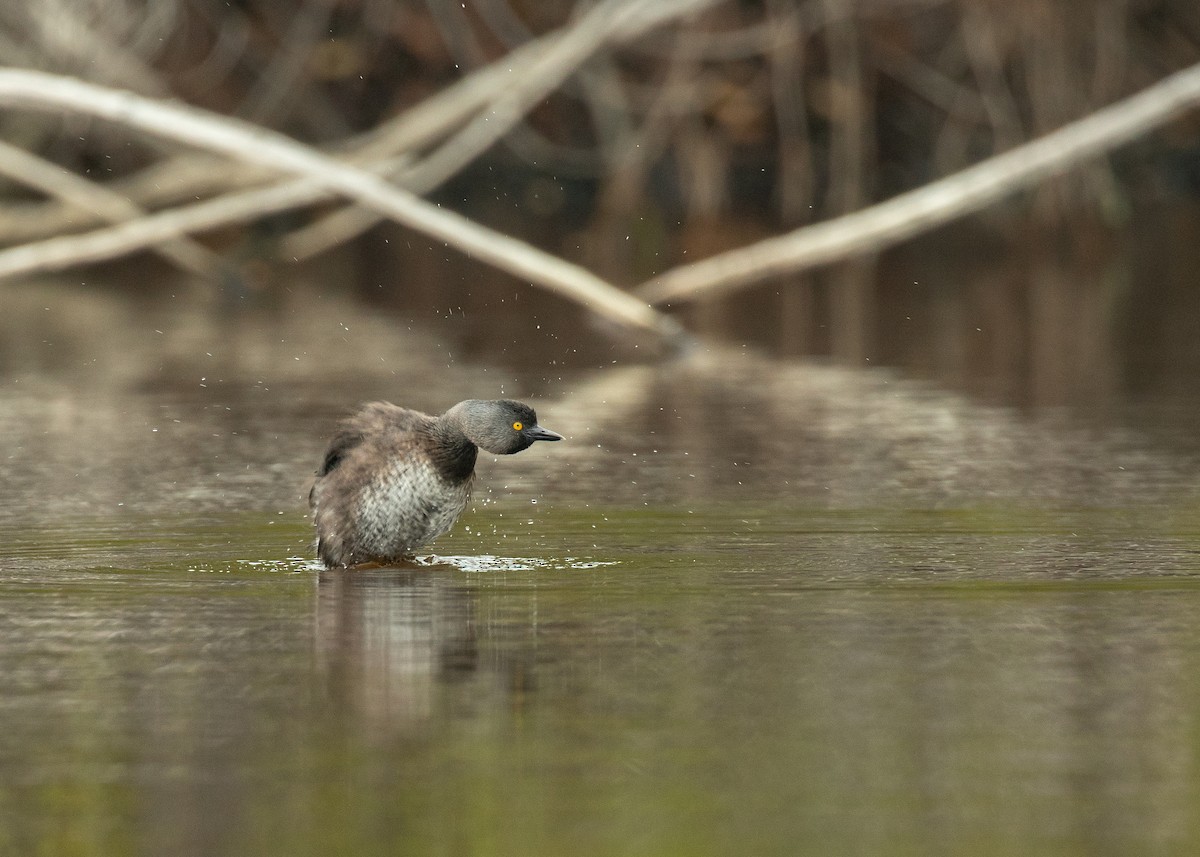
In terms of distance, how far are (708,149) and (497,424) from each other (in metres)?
15.0

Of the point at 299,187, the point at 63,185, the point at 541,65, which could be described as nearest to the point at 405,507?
the point at 299,187

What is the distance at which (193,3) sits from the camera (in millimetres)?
23109

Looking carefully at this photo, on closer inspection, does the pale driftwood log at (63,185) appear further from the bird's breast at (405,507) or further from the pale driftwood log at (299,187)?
the bird's breast at (405,507)

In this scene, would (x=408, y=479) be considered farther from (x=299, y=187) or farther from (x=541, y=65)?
(x=541, y=65)

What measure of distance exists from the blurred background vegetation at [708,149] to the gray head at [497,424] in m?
6.72

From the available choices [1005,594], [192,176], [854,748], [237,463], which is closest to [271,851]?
[854,748]

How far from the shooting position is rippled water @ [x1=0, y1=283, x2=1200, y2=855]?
4.03 m

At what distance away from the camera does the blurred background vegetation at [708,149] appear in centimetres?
1627

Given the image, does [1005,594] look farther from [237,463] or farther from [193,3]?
[193,3]

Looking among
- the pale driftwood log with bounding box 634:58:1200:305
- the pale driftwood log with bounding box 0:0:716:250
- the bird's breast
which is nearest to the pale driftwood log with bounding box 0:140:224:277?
the pale driftwood log with bounding box 0:0:716:250

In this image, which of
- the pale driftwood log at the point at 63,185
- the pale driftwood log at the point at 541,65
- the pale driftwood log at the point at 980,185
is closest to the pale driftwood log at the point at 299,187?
the pale driftwood log at the point at 541,65

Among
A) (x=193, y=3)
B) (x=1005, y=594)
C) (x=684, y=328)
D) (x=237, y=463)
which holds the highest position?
(x=193, y=3)

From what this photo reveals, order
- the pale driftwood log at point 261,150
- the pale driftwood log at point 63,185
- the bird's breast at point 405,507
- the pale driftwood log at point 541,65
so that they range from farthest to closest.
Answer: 1. the pale driftwood log at point 63,185
2. the pale driftwood log at point 541,65
3. the pale driftwood log at point 261,150
4. the bird's breast at point 405,507

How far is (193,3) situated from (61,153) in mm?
1937
